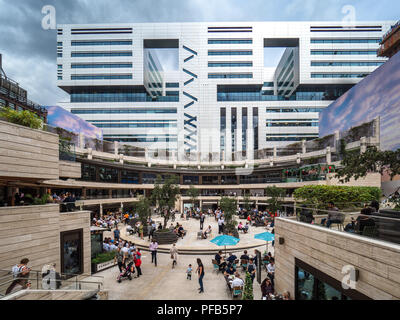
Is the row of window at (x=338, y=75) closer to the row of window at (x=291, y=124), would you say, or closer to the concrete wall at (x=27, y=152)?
the row of window at (x=291, y=124)

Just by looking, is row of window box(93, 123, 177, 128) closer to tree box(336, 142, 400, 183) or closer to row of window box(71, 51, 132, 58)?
row of window box(71, 51, 132, 58)

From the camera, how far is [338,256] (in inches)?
222

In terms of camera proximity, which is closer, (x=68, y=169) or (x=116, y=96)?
(x=68, y=169)

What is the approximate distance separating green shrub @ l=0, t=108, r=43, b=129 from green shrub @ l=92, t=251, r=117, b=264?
819 cm

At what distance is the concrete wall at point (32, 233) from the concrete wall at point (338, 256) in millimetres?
10103

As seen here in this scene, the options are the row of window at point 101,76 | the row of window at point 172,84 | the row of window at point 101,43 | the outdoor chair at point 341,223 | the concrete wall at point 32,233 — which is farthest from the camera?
the row of window at point 172,84

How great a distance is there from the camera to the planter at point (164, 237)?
1677cm

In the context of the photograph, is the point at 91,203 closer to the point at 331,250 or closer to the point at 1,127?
the point at 1,127

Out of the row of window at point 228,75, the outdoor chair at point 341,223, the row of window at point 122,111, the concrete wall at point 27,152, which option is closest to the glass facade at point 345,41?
the row of window at point 228,75

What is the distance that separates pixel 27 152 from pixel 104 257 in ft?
26.0

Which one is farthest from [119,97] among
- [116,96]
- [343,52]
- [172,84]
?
[343,52]

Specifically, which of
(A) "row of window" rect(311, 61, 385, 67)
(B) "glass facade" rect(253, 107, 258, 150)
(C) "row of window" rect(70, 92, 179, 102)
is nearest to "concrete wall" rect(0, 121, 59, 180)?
(C) "row of window" rect(70, 92, 179, 102)

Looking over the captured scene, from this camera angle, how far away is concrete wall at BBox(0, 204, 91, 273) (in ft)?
23.6

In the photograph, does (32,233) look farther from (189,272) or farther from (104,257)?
(189,272)
